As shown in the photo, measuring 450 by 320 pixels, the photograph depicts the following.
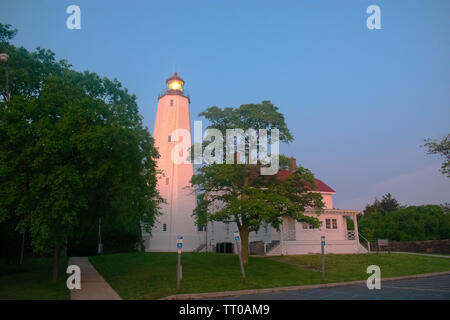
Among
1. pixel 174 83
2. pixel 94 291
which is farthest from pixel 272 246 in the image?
pixel 174 83

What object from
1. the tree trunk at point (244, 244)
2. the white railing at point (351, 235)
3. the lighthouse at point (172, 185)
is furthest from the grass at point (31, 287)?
the white railing at point (351, 235)

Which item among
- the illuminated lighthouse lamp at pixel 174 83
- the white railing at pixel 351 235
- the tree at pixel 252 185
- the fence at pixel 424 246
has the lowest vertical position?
the fence at pixel 424 246

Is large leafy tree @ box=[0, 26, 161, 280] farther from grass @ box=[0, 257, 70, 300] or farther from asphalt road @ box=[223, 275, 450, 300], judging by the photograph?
asphalt road @ box=[223, 275, 450, 300]

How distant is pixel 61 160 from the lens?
46.9 feet

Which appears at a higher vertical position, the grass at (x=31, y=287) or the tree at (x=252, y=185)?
the tree at (x=252, y=185)

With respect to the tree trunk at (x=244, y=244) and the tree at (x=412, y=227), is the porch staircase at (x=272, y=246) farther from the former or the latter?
the tree at (x=412, y=227)

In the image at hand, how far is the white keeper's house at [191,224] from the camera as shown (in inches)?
1234

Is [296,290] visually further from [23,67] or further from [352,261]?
[23,67]

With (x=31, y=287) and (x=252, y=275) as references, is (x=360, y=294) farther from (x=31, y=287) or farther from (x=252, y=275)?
(x=31, y=287)

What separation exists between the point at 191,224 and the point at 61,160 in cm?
2435
